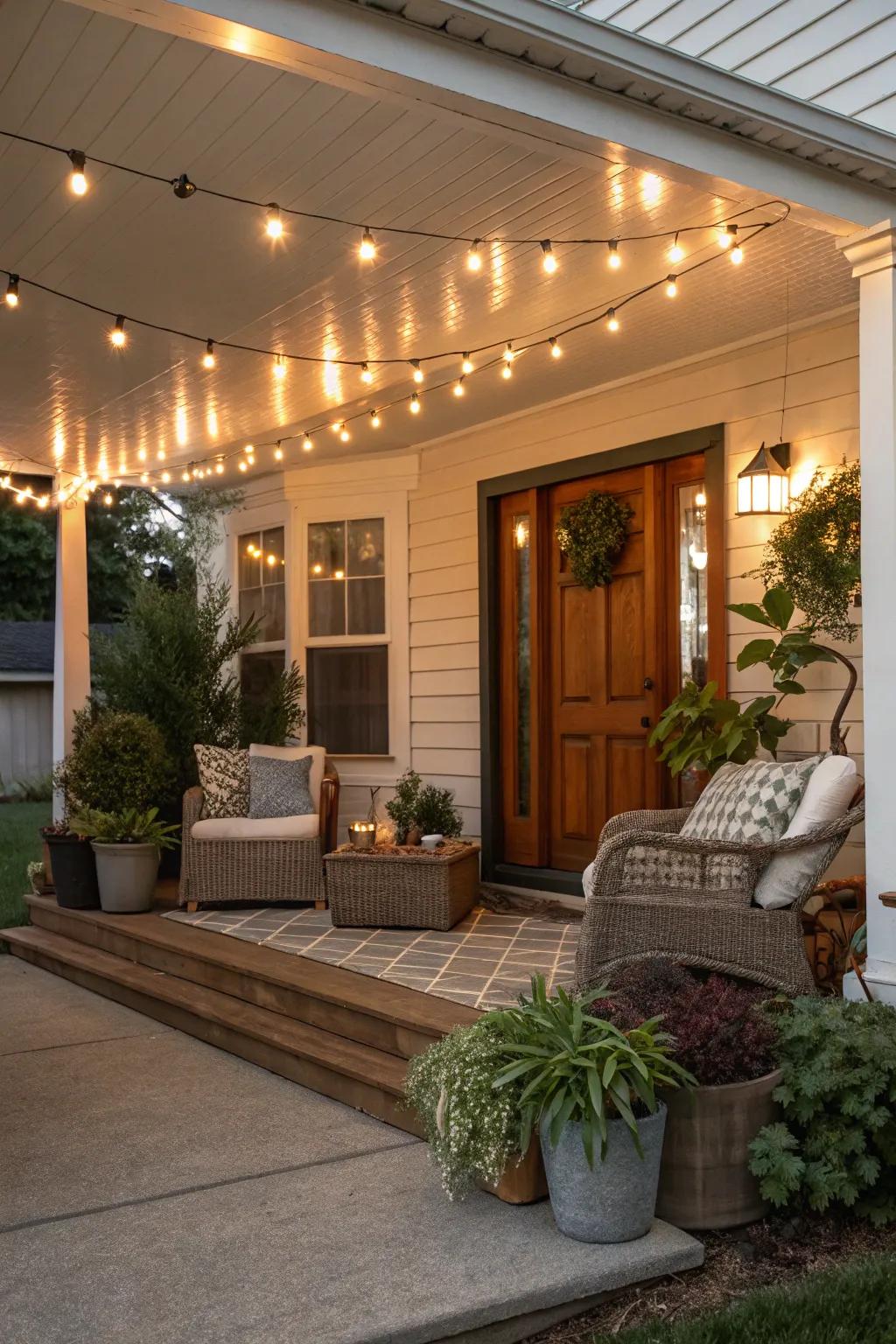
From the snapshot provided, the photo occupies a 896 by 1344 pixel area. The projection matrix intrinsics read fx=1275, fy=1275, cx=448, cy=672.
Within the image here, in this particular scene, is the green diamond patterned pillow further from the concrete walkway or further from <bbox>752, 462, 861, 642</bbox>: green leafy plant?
the concrete walkway

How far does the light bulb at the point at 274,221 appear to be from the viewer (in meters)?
4.08

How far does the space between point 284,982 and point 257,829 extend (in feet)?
5.67

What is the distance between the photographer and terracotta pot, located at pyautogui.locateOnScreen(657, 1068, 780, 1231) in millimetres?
3193

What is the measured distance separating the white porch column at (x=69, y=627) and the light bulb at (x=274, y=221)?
14.1 ft

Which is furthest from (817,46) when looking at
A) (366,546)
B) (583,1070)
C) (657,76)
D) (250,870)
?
(366,546)

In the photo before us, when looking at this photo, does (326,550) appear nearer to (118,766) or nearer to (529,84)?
(118,766)

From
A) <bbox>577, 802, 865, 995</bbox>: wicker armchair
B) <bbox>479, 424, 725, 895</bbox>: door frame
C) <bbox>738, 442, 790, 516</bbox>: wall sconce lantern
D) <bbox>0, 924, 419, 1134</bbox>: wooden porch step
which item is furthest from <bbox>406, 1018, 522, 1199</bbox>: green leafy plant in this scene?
<bbox>479, 424, 725, 895</bbox>: door frame

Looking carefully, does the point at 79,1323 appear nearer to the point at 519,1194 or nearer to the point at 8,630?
the point at 519,1194

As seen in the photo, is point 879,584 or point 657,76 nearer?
point 657,76

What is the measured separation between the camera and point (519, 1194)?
3250 mm

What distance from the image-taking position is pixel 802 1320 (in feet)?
8.79

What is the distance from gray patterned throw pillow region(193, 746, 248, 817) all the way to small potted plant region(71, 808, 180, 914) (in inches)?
10.1

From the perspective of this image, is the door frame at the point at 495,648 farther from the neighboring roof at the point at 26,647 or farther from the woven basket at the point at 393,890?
the neighboring roof at the point at 26,647

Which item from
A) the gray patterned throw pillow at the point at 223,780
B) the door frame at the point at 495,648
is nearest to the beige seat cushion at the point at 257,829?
the gray patterned throw pillow at the point at 223,780
